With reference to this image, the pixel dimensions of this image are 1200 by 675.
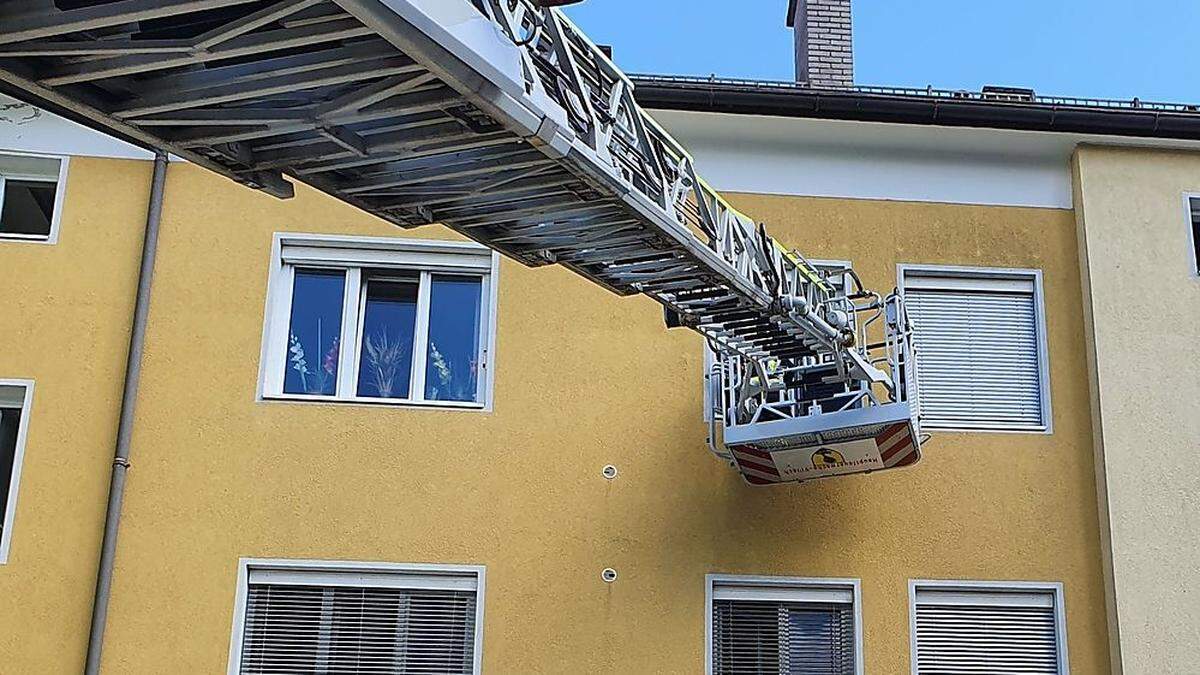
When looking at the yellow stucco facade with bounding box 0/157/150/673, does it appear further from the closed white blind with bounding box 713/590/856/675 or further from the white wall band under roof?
the closed white blind with bounding box 713/590/856/675

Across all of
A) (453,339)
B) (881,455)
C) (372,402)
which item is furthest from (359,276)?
(881,455)

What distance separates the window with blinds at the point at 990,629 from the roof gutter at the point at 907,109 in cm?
372

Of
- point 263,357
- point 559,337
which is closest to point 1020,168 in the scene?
point 559,337

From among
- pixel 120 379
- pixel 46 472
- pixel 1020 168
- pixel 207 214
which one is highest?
pixel 1020 168

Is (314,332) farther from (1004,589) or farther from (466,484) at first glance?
(1004,589)

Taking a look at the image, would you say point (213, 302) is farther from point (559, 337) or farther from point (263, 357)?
point (559, 337)

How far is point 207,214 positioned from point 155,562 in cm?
276

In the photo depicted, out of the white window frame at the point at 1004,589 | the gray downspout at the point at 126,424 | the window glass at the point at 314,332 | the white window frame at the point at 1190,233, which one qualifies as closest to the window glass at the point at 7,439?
the gray downspout at the point at 126,424

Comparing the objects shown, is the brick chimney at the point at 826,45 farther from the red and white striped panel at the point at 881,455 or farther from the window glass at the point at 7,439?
the window glass at the point at 7,439

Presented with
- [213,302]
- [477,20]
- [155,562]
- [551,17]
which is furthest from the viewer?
[213,302]

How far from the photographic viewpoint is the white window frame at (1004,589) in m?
10.4

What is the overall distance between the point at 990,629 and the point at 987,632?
3cm

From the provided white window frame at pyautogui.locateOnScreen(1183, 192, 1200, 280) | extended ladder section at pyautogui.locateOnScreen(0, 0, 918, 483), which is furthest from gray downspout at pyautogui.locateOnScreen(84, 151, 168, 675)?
white window frame at pyautogui.locateOnScreen(1183, 192, 1200, 280)

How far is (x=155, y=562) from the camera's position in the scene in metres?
10.1
